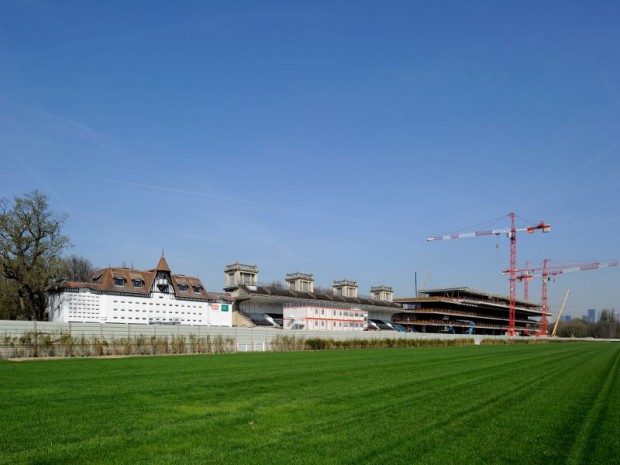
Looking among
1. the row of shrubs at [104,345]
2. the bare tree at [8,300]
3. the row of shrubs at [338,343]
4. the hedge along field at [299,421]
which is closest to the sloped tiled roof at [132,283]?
the bare tree at [8,300]

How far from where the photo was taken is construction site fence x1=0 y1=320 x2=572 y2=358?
32500mm

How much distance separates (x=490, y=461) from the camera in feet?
28.4

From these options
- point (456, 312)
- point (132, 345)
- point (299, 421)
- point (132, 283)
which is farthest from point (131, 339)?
point (456, 312)

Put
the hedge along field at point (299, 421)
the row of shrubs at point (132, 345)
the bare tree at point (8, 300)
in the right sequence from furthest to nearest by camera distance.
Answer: the bare tree at point (8, 300) < the row of shrubs at point (132, 345) < the hedge along field at point (299, 421)

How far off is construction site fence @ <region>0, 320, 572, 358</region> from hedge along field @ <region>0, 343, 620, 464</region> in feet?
45.9

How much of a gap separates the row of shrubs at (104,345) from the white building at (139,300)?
2308cm

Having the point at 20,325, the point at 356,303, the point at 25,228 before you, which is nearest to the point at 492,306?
the point at 356,303

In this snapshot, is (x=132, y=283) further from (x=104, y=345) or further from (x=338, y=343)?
(x=104, y=345)

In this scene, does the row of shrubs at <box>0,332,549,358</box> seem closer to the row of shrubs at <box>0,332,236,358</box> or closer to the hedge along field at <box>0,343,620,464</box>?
the row of shrubs at <box>0,332,236,358</box>

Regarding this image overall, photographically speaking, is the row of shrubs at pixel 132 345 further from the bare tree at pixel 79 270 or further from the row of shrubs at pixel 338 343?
the bare tree at pixel 79 270

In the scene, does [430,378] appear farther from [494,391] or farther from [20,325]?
[20,325]

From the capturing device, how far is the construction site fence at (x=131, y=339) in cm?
3250

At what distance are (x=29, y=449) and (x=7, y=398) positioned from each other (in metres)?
6.34

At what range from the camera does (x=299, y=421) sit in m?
11.5
